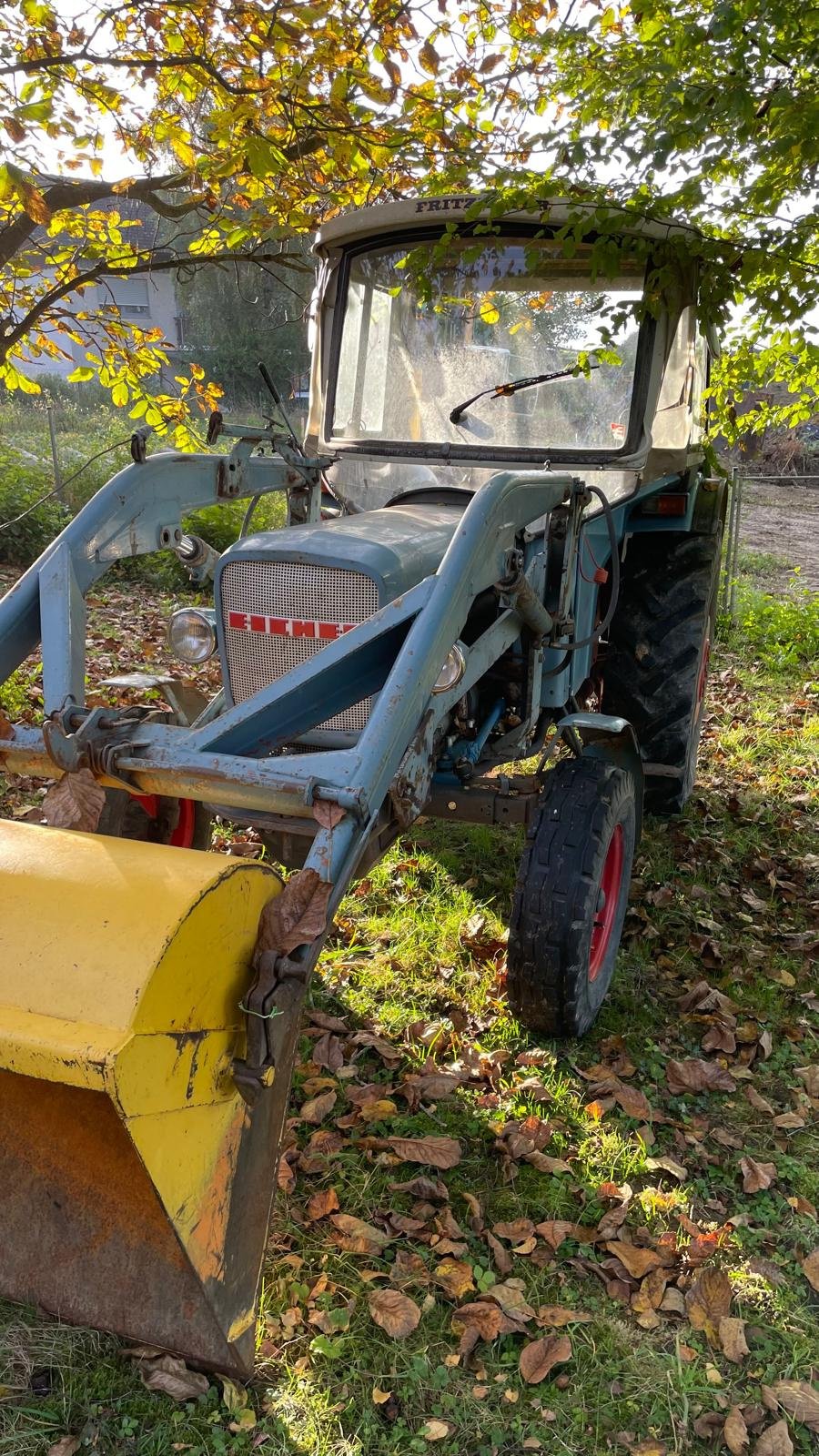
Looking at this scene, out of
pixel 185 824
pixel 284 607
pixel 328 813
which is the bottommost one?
pixel 185 824

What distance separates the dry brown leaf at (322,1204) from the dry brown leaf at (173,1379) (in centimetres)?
50

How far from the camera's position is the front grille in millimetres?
2771

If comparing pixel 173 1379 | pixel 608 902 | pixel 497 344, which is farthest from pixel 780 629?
pixel 173 1379

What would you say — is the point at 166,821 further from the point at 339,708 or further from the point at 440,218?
the point at 440,218

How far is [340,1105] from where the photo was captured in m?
2.94

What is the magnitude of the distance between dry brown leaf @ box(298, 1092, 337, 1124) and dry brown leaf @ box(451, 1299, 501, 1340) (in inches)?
28.4

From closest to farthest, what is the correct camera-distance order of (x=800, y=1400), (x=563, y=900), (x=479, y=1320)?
(x=800, y=1400)
(x=479, y=1320)
(x=563, y=900)

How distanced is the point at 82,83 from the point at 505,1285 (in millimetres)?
4854

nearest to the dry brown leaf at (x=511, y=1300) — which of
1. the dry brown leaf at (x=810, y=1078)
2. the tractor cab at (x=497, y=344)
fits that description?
the dry brown leaf at (x=810, y=1078)

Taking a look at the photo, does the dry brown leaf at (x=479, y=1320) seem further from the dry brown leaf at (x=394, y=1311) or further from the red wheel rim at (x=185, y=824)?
the red wheel rim at (x=185, y=824)

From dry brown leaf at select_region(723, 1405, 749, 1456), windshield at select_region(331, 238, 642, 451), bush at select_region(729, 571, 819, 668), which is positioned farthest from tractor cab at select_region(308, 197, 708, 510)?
bush at select_region(729, 571, 819, 668)

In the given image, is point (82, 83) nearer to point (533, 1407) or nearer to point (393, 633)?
point (393, 633)

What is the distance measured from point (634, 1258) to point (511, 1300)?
35 centimetres

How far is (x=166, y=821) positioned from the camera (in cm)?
348
